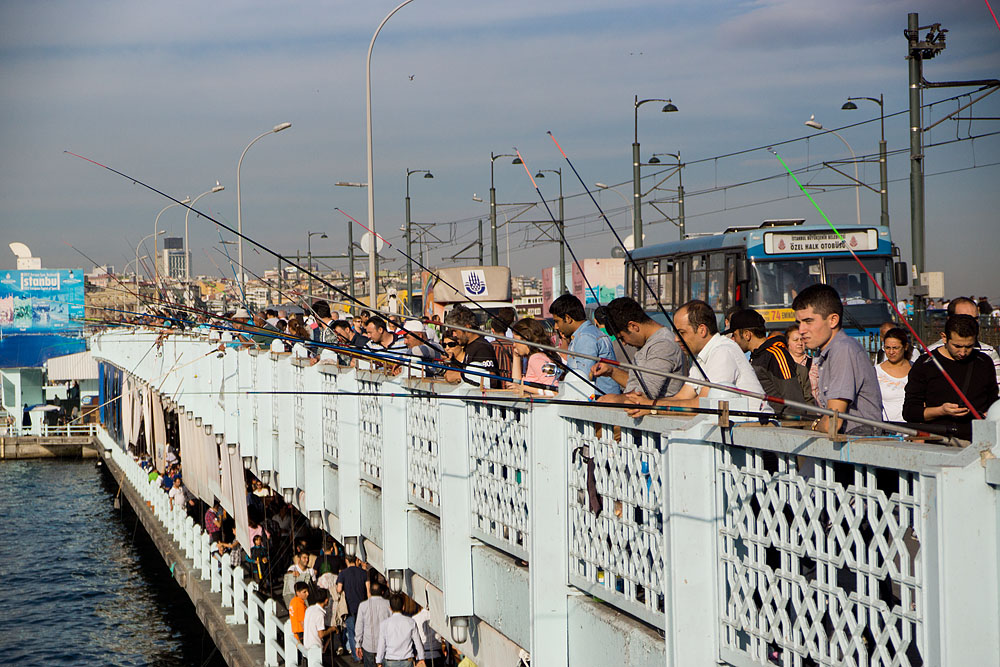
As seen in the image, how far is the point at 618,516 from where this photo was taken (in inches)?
204

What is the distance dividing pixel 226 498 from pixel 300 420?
6.35m

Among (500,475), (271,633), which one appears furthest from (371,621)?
(500,475)

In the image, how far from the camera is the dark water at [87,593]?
2469 centimetres

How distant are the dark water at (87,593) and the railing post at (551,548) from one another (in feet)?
54.3

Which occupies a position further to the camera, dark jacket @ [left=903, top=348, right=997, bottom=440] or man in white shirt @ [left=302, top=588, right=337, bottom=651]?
man in white shirt @ [left=302, top=588, right=337, bottom=651]

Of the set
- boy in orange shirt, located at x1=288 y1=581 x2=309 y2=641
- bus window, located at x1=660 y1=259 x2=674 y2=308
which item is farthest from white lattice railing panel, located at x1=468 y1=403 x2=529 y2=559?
bus window, located at x1=660 y1=259 x2=674 y2=308

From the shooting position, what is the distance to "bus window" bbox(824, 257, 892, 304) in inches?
687

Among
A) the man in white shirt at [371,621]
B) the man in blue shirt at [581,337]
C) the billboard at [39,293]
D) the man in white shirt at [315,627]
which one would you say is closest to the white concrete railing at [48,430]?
the billboard at [39,293]

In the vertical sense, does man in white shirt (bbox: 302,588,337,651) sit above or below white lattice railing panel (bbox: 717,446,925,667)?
below

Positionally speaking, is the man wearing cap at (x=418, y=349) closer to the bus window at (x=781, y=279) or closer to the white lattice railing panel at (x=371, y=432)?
the white lattice railing panel at (x=371, y=432)

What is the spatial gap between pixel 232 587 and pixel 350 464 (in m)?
9.56

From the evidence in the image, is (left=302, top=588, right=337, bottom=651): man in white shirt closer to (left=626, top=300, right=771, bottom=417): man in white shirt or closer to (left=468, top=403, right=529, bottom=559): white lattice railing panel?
(left=468, top=403, right=529, bottom=559): white lattice railing panel

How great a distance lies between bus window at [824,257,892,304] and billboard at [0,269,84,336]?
4357 centimetres

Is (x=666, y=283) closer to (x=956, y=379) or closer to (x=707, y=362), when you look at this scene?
(x=956, y=379)
